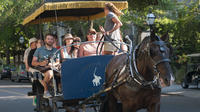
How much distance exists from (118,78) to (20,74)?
81.8 ft

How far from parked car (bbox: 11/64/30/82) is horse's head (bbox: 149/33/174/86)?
2414 centimetres

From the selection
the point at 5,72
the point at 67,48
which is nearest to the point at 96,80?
the point at 67,48

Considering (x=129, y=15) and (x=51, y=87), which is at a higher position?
(x=129, y=15)

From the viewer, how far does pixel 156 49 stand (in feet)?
17.3

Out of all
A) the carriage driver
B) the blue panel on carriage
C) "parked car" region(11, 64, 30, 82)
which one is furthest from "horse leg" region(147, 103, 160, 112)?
"parked car" region(11, 64, 30, 82)

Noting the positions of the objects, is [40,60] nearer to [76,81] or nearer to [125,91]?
[76,81]

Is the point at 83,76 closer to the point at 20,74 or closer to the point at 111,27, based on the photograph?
the point at 111,27

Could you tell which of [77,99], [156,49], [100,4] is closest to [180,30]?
[100,4]

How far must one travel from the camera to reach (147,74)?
5637mm

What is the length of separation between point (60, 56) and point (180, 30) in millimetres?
10383

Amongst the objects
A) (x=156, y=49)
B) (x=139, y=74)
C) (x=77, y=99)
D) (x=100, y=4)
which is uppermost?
(x=100, y=4)

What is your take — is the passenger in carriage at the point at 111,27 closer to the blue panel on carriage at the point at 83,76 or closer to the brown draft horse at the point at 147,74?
the blue panel on carriage at the point at 83,76

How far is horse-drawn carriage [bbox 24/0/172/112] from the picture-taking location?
5.34 m

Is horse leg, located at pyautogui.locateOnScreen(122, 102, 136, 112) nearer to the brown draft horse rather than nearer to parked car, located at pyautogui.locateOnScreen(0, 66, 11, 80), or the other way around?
the brown draft horse
